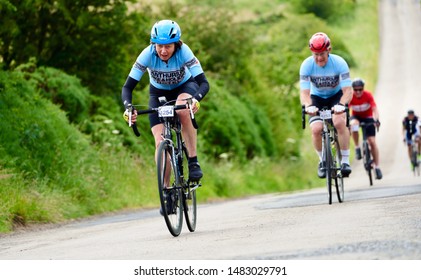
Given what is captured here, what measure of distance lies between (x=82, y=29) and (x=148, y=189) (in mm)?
4163

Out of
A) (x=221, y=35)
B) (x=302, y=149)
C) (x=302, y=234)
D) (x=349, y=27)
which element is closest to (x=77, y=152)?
(x=302, y=234)

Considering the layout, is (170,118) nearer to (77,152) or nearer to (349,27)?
(77,152)

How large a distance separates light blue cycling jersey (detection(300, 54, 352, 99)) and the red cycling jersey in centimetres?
642

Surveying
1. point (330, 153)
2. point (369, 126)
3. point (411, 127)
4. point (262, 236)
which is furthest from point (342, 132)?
point (411, 127)

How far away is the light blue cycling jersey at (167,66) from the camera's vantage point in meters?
11.3

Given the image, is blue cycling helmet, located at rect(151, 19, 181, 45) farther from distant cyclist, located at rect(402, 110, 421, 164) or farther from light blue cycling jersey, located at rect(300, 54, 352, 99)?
distant cyclist, located at rect(402, 110, 421, 164)

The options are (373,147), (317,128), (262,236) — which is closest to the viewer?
(262,236)

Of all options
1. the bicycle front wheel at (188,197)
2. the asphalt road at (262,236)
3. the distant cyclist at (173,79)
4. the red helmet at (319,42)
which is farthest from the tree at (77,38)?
the bicycle front wheel at (188,197)

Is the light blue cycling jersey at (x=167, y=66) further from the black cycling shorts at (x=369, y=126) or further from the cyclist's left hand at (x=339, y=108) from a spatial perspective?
the black cycling shorts at (x=369, y=126)

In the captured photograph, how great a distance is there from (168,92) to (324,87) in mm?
4199

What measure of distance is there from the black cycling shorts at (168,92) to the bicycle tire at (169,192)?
1.62 feet

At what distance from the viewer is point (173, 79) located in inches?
451

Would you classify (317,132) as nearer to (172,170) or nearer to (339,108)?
(339,108)

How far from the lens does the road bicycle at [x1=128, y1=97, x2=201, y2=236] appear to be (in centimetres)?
1073
